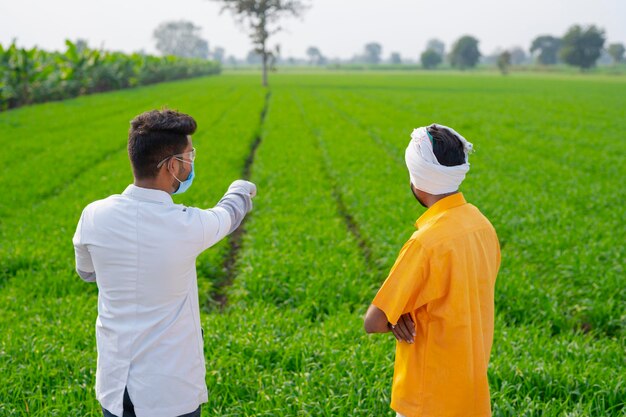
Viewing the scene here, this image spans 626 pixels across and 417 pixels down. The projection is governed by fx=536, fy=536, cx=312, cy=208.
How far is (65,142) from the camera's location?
634 inches

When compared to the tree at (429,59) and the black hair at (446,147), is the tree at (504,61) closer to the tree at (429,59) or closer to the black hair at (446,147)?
the tree at (429,59)

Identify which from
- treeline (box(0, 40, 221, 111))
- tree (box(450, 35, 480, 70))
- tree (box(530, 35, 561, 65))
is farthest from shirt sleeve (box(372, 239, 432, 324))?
tree (box(530, 35, 561, 65))

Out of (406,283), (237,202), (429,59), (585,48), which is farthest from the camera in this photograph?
(429,59)

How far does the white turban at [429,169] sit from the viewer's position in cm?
229

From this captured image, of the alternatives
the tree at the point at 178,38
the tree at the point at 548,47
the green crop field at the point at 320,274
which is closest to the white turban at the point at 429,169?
the green crop field at the point at 320,274

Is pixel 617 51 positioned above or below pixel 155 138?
below

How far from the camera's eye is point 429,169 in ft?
7.54

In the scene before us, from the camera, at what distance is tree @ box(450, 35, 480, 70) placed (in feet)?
478

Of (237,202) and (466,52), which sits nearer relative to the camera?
(237,202)

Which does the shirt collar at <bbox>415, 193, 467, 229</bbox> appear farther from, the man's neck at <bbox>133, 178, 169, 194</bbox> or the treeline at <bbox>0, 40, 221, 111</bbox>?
the treeline at <bbox>0, 40, 221, 111</bbox>

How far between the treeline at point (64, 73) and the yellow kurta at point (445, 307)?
24748 mm

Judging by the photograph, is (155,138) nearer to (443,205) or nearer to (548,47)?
(443,205)

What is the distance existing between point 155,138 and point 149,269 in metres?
0.55

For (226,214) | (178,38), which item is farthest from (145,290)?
(178,38)
